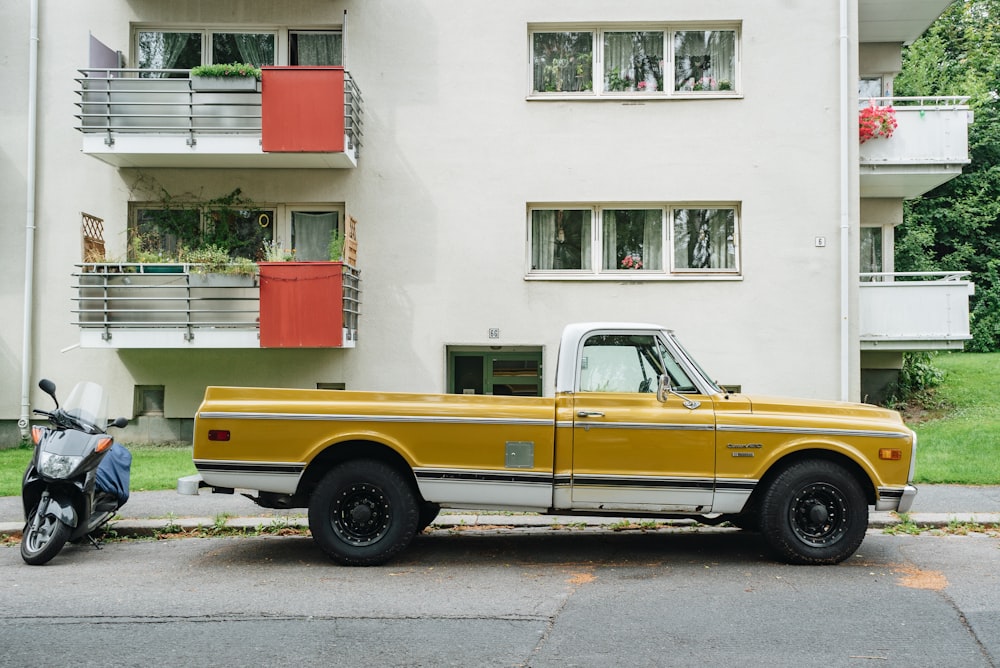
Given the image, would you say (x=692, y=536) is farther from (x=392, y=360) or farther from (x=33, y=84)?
(x=33, y=84)

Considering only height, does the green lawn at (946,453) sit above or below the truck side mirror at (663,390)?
below

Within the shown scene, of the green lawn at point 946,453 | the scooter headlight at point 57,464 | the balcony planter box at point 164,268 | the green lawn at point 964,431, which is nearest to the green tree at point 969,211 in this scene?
the green lawn at point 964,431

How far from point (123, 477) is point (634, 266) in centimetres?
913

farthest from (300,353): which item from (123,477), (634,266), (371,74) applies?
(123,477)

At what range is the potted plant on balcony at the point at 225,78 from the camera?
1420 centimetres

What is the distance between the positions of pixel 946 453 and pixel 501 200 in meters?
7.75

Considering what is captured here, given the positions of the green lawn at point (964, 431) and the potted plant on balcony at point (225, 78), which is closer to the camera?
the green lawn at point (964, 431)

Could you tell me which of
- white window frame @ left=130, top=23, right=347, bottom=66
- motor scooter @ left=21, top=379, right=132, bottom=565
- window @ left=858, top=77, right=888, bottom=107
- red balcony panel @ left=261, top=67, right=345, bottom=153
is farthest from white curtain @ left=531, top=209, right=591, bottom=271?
motor scooter @ left=21, top=379, right=132, bottom=565

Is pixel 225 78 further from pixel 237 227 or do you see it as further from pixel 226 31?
pixel 237 227

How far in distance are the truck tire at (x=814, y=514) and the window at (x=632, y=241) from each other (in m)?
8.09

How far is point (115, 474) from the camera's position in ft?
27.2

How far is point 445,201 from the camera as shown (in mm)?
15039

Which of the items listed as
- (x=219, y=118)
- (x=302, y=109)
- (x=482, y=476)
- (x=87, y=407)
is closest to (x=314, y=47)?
(x=302, y=109)

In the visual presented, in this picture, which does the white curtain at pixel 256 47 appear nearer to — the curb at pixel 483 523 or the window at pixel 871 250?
the curb at pixel 483 523
